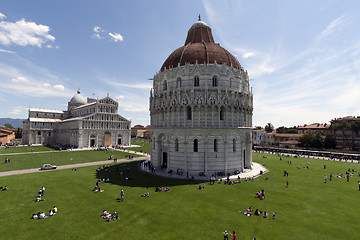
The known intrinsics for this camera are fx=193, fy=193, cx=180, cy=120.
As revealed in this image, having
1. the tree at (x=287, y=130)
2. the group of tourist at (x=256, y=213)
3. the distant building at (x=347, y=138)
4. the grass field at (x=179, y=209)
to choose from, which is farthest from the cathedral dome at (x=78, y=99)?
the distant building at (x=347, y=138)

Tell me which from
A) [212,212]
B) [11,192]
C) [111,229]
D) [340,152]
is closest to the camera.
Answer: [111,229]

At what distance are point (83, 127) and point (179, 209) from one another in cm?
7516

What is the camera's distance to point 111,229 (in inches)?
673

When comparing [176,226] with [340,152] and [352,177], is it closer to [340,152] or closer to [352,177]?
[352,177]

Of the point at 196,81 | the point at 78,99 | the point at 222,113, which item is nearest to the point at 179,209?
the point at 222,113

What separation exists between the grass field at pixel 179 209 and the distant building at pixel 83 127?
5329 cm

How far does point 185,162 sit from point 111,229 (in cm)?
2094

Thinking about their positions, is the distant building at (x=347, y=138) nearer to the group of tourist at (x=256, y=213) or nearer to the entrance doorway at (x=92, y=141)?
the group of tourist at (x=256, y=213)

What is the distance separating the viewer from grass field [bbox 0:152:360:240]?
1664 cm

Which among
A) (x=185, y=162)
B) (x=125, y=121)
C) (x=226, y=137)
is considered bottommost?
(x=185, y=162)

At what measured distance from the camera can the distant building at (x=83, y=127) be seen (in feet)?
278

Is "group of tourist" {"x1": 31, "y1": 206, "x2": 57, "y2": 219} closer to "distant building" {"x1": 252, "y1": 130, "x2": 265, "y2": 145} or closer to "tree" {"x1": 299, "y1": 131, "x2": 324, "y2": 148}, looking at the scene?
"tree" {"x1": 299, "y1": 131, "x2": 324, "y2": 148}

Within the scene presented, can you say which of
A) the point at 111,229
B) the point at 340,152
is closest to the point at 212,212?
the point at 111,229

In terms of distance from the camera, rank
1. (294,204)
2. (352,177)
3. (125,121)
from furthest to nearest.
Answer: (125,121)
(352,177)
(294,204)
